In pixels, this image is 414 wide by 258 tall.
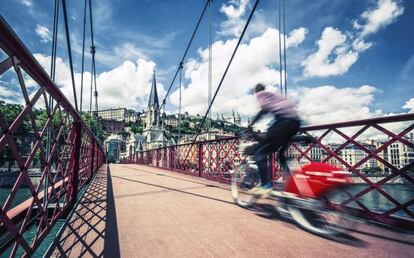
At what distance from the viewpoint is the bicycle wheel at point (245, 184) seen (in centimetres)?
331

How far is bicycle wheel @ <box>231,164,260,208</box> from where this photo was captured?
10.9 ft

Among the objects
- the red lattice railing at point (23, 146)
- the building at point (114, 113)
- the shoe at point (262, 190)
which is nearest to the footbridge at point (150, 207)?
the red lattice railing at point (23, 146)

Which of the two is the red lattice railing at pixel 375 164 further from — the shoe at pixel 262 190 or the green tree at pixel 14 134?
the green tree at pixel 14 134

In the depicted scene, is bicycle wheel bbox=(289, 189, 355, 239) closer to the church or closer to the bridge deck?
the bridge deck

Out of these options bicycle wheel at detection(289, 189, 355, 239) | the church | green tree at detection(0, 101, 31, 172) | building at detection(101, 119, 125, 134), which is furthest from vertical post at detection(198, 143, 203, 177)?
building at detection(101, 119, 125, 134)

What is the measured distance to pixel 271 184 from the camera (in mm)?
3051

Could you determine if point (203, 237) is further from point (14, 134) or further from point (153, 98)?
point (153, 98)

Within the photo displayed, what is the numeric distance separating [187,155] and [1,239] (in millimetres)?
7894

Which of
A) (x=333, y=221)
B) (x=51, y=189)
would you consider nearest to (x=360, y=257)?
(x=333, y=221)

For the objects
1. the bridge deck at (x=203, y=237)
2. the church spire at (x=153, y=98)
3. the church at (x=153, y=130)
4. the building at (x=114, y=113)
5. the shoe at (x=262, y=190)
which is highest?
the building at (x=114, y=113)

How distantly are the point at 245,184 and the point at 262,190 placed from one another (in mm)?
440

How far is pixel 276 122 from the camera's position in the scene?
8.68ft

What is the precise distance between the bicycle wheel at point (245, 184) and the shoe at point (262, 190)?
3.0 inches

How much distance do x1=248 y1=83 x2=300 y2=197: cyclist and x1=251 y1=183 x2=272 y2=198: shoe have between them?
13 mm
